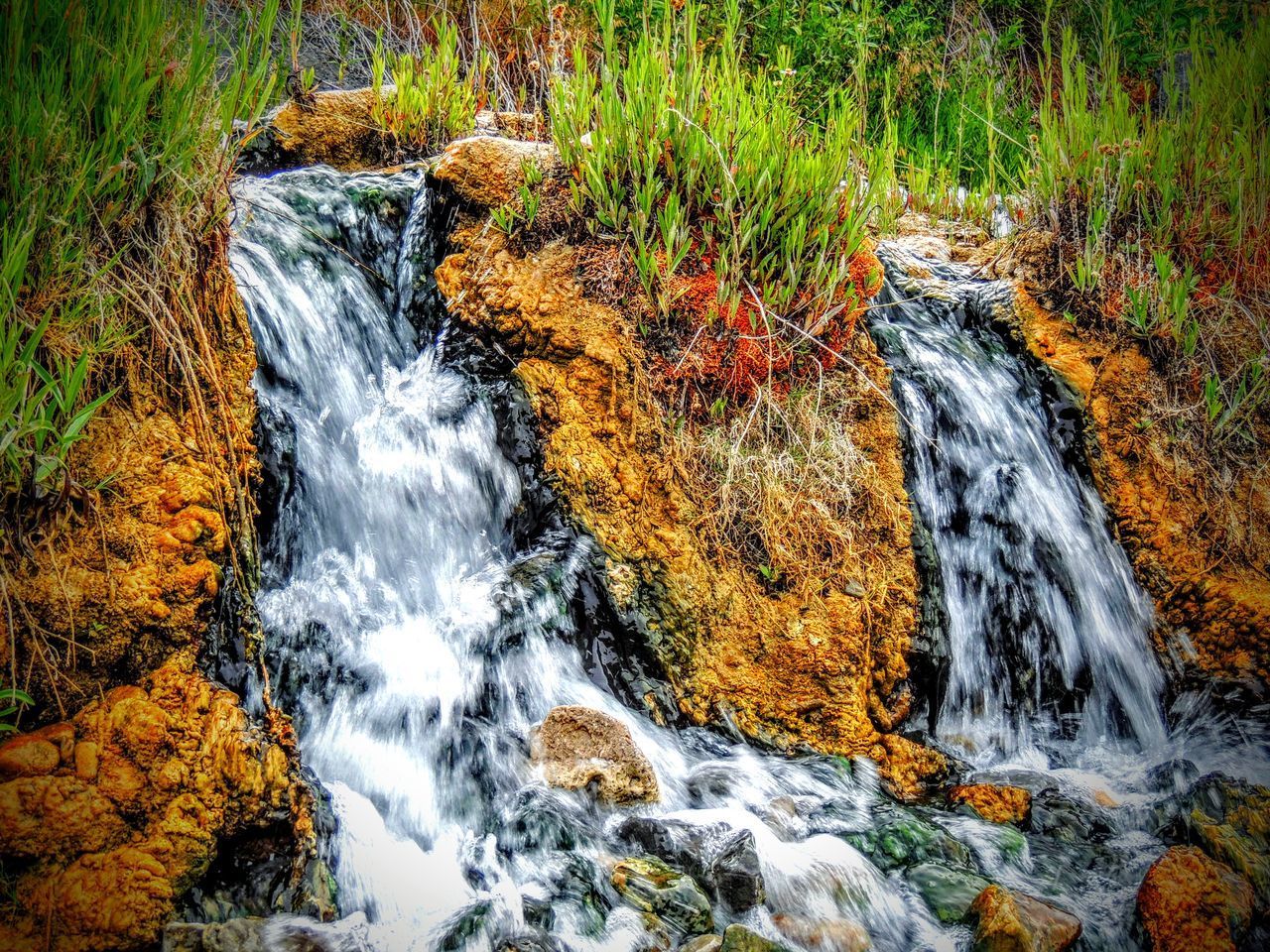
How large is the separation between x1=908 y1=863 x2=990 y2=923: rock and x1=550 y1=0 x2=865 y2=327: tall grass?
7.56ft

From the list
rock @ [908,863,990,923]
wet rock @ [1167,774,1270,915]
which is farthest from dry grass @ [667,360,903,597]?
wet rock @ [1167,774,1270,915]

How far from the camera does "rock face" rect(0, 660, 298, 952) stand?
154cm

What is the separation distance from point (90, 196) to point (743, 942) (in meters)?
2.92

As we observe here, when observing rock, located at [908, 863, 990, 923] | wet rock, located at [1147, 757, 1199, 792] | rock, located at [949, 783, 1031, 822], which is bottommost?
wet rock, located at [1147, 757, 1199, 792]

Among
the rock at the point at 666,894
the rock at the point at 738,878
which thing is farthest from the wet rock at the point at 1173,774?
the rock at the point at 666,894

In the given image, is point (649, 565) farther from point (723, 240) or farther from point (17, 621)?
point (17, 621)

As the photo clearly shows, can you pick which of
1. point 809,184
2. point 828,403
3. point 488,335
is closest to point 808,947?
point 828,403

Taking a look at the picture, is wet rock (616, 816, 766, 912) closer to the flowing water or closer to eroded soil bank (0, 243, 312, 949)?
the flowing water

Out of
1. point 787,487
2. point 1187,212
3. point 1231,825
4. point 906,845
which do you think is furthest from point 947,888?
point 1187,212

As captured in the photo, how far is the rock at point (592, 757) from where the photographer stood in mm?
2398

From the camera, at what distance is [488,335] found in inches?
130

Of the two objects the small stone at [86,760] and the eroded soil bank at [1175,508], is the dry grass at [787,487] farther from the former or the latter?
the small stone at [86,760]

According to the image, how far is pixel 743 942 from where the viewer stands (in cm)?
195

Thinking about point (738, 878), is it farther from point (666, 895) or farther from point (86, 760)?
point (86, 760)
